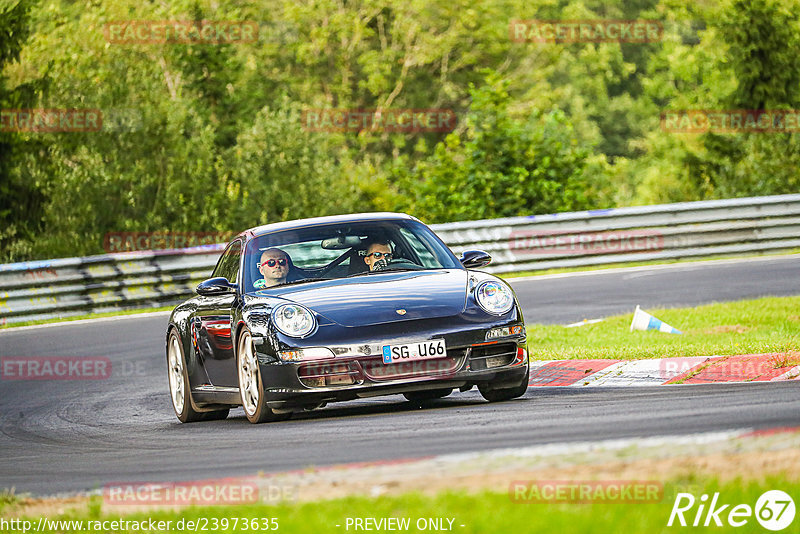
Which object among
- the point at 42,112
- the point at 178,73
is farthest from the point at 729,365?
the point at 178,73

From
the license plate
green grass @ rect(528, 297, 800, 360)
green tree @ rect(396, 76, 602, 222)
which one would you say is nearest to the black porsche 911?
the license plate

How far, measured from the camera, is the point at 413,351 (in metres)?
8.57

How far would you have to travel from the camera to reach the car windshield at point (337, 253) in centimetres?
970

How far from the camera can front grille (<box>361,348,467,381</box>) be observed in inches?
337

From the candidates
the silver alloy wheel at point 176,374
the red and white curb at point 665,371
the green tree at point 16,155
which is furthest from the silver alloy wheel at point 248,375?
the green tree at point 16,155

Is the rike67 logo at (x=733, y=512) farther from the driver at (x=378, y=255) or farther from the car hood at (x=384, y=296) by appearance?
the driver at (x=378, y=255)

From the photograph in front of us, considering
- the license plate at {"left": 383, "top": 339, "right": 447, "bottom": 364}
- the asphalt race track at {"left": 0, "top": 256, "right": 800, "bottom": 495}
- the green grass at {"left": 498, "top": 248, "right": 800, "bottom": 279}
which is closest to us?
the asphalt race track at {"left": 0, "top": 256, "right": 800, "bottom": 495}

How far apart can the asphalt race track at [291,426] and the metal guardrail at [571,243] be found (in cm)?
566

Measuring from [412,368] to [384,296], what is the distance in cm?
59

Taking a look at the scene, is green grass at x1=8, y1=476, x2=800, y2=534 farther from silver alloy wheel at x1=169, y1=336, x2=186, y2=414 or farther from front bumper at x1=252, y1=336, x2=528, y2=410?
silver alloy wheel at x1=169, y1=336, x2=186, y2=414

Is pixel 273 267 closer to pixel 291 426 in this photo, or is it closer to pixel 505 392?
pixel 291 426

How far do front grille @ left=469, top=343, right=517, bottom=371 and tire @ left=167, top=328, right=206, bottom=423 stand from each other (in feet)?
8.41

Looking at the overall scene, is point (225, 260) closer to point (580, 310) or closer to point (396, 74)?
point (580, 310)

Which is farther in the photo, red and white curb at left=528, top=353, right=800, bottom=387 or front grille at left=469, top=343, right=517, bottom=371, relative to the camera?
red and white curb at left=528, top=353, right=800, bottom=387
